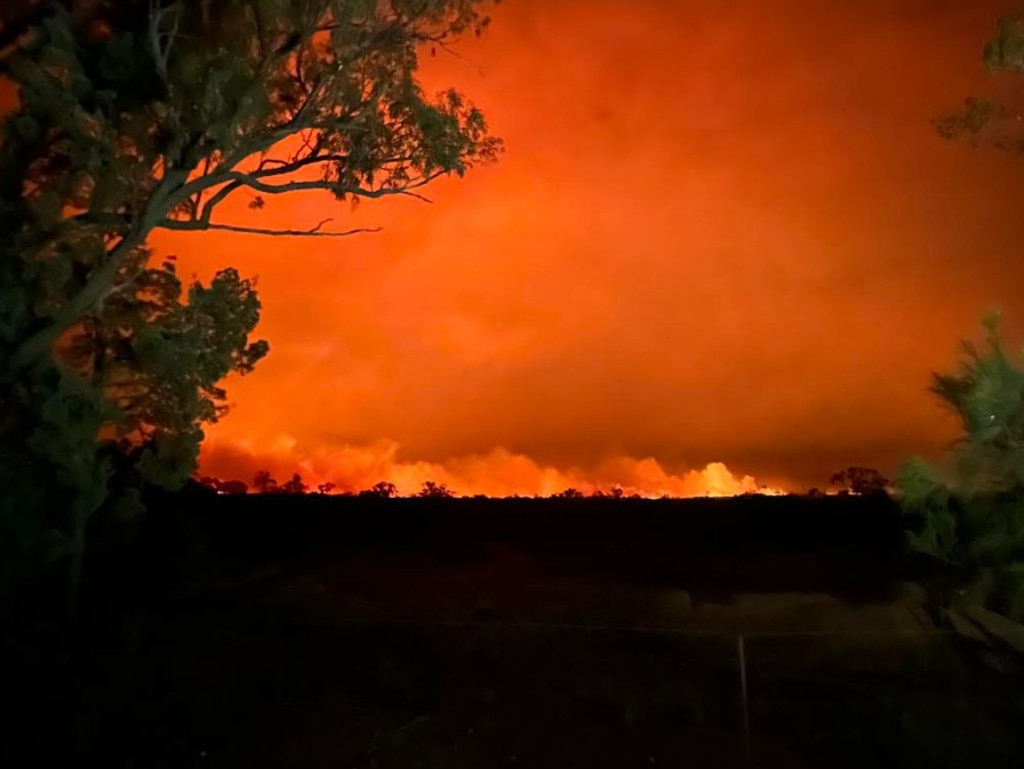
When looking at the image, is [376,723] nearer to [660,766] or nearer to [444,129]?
[660,766]

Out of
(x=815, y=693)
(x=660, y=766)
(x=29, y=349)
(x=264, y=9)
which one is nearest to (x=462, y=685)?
(x=660, y=766)

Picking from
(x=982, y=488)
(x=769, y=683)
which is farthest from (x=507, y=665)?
(x=982, y=488)

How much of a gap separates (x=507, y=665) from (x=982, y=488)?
156 inches

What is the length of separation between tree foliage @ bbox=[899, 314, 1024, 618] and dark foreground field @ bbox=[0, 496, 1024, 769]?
619mm

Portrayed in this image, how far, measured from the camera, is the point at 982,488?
8.87 m

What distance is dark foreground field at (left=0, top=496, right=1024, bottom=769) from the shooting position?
8.13 metres

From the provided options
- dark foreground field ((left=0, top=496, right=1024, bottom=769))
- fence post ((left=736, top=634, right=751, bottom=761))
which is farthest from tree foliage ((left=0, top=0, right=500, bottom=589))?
fence post ((left=736, top=634, right=751, bottom=761))

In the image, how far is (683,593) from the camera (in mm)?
12023

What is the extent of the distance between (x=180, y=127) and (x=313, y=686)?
5476mm

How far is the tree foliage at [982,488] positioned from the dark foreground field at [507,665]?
0.62 m

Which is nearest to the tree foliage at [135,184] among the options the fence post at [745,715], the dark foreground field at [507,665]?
the dark foreground field at [507,665]

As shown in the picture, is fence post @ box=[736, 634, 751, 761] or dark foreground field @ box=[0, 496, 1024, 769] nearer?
fence post @ box=[736, 634, 751, 761]

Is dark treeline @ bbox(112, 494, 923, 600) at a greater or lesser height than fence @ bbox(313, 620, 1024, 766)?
greater

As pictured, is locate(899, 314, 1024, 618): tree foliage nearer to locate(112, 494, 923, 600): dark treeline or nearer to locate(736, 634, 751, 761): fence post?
locate(736, 634, 751, 761): fence post
